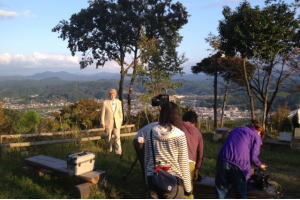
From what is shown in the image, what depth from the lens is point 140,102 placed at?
14648 millimetres

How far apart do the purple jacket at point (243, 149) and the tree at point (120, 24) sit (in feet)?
52.8

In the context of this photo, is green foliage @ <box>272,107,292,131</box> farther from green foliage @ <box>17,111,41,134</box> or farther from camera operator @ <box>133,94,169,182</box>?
camera operator @ <box>133,94,169,182</box>

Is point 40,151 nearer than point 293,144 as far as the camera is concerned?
Yes

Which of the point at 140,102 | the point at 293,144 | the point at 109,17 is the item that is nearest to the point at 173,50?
the point at 109,17


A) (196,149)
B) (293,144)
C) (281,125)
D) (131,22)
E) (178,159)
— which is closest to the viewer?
(178,159)

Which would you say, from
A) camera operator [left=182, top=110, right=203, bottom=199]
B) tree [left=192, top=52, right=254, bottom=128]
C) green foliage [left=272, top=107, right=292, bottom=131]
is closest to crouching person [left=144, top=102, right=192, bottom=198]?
camera operator [left=182, top=110, right=203, bottom=199]

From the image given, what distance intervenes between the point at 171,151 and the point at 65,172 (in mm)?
2324

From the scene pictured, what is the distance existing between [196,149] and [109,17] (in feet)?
56.5

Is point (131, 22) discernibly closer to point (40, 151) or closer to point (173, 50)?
point (173, 50)

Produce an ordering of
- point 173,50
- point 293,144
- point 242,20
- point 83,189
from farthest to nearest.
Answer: point 173,50, point 242,20, point 293,144, point 83,189

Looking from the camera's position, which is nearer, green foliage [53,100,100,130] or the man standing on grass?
the man standing on grass

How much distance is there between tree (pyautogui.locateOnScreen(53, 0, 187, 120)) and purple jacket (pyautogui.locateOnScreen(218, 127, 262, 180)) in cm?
1609

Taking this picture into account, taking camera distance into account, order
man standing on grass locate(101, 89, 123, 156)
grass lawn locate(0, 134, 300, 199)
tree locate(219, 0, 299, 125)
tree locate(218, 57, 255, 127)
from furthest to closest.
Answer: tree locate(218, 57, 255, 127) < tree locate(219, 0, 299, 125) < man standing on grass locate(101, 89, 123, 156) < grass lawn locate(0, 134, 300, 199)

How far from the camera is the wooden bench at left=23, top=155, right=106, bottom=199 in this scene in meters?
5.04
